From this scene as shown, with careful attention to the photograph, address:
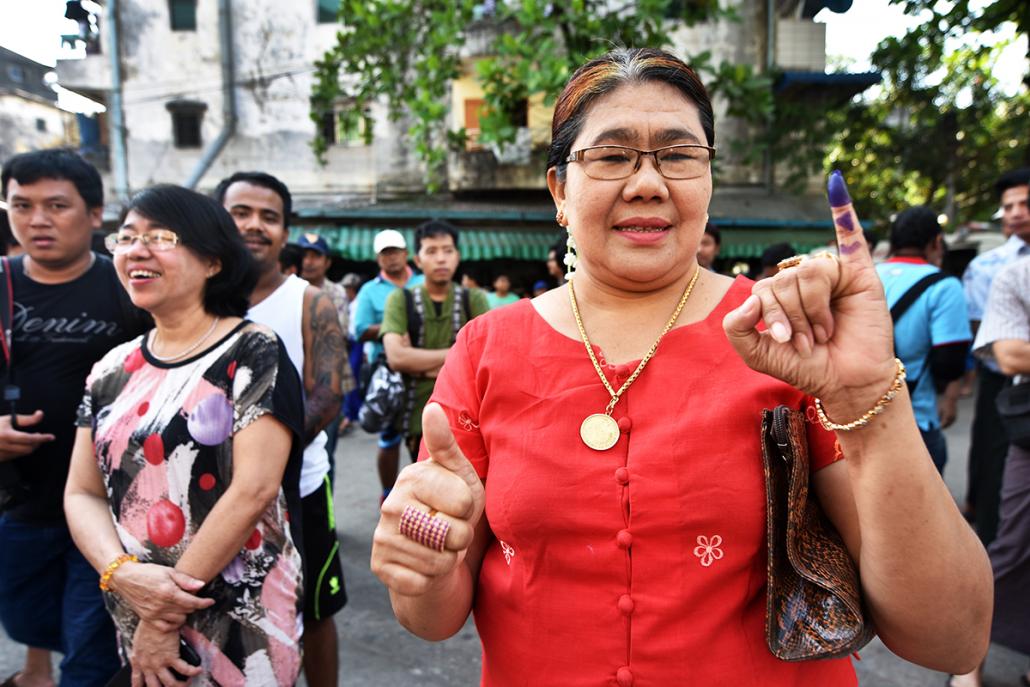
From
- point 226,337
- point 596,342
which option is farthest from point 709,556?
point 226,337

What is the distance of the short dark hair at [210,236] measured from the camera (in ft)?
6.95

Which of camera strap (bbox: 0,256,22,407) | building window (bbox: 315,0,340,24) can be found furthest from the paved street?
building window (bbox: 315,0,340,24)

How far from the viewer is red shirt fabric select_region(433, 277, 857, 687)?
47.8 inches

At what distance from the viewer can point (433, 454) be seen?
107cm

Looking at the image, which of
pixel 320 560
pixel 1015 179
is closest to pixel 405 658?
pixel 320 560

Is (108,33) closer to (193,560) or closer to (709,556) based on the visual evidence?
(193,560)

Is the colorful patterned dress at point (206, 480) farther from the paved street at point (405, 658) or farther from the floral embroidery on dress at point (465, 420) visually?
the paved street at point (405, 658)

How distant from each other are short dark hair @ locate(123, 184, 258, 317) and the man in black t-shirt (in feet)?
2.26

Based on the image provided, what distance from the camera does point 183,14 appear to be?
48.9ft

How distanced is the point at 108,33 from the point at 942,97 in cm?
1834

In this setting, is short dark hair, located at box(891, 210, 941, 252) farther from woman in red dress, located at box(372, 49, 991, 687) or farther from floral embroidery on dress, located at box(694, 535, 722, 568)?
floral embroidery on dress, located at box(694, 535, 722, 568)

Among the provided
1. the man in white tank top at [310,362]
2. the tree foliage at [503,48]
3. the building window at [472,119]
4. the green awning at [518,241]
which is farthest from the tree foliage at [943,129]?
the man in white tank top at [310,362]

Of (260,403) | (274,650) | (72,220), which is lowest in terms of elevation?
(274,650)

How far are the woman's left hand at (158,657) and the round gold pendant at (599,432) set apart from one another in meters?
1.41
